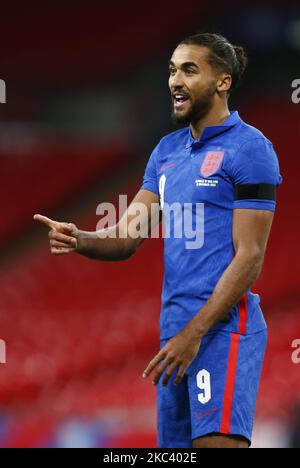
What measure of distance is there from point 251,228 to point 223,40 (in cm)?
62

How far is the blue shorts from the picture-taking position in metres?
2.66

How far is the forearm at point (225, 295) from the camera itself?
8.66 feet

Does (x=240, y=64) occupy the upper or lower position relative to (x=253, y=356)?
upper

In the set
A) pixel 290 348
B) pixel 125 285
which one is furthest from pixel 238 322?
pixel 125 285

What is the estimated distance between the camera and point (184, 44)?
9.41 ft

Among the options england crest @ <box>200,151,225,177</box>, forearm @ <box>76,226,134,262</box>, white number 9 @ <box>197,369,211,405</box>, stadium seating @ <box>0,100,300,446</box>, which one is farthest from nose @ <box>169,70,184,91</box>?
stadium seating @ <box>0,100,300,446</box>

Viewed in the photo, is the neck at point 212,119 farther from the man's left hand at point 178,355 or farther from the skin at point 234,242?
the man's left hand at point 178,355

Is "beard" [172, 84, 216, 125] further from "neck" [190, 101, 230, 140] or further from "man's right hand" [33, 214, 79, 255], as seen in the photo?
"man's right hand" [33, 214, 79, 255]

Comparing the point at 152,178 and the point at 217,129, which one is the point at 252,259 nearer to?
the point at 217,129

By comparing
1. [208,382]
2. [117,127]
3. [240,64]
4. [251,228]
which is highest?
[117,127]

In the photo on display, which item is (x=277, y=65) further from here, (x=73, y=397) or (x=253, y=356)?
(x=253, y=356)

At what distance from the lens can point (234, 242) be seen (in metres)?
2.72

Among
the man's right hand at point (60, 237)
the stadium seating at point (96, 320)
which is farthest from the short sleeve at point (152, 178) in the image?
the stadium seating at point (96, 320)

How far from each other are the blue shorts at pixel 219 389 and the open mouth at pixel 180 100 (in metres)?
0.71
